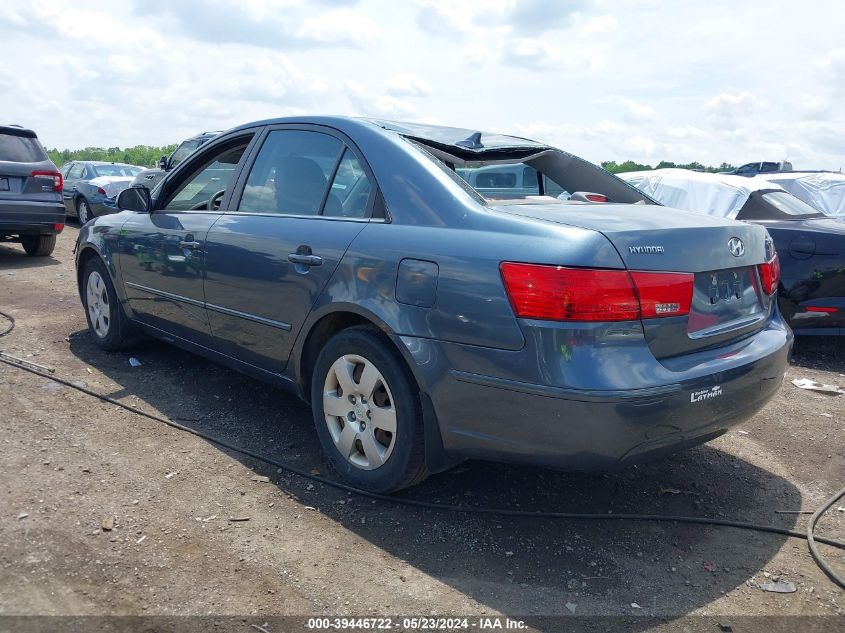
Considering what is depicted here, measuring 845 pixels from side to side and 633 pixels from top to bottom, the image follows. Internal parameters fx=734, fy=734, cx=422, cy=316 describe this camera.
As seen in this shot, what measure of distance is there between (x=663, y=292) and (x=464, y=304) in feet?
2.44

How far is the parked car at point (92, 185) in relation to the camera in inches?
601

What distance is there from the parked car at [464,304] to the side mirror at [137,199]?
0.71 meters

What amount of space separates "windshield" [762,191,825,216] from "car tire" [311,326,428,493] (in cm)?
473

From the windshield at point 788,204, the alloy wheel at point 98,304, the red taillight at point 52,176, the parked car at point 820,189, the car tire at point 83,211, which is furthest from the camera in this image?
the car tire at point 83,211

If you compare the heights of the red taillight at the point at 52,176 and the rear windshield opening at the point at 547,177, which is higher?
the rear windshield opening at the point at 547,177

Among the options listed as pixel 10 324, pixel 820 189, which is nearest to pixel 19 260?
pixel 10 324

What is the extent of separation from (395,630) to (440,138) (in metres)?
2.32

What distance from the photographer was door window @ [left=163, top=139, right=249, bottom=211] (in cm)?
437

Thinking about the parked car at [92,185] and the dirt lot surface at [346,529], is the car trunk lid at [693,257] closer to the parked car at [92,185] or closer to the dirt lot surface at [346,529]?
the dirt lot surface at [346,529]

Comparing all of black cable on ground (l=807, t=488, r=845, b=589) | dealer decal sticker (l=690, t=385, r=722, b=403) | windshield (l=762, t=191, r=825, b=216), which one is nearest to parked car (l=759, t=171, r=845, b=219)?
windshield (l=762, t=191, r=825, b=216)

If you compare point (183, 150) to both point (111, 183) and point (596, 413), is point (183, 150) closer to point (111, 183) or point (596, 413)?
point (111, 183)

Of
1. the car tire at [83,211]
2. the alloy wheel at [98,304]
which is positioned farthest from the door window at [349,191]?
the car tire at [83,211]

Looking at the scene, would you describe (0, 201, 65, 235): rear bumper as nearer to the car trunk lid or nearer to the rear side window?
the rear side window

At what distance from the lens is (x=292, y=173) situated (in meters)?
3.90
